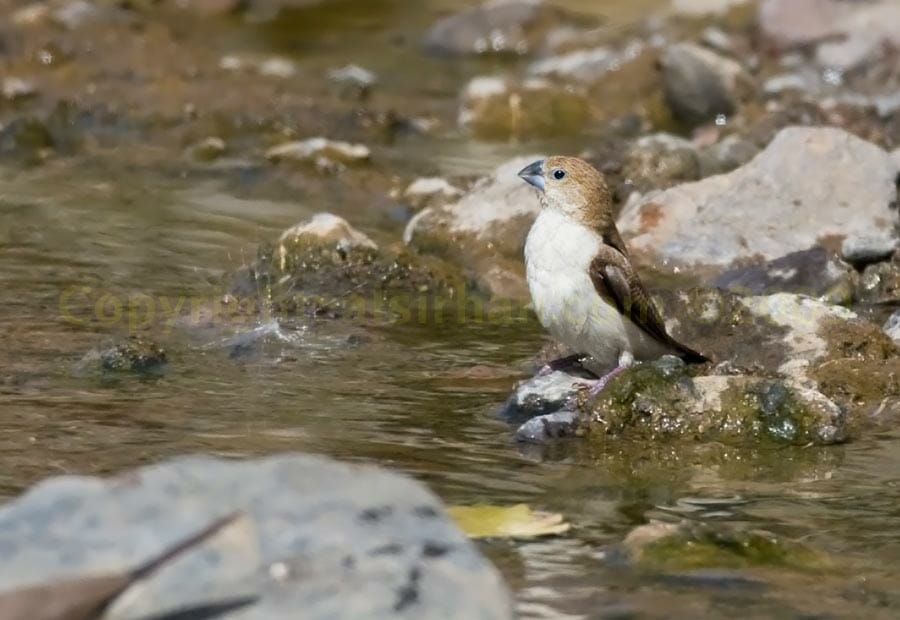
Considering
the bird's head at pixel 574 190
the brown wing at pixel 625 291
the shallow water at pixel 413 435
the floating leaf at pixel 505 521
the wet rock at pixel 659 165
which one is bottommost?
the floating leaf at pixel 505 521

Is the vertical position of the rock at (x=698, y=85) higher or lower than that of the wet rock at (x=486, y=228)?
higher

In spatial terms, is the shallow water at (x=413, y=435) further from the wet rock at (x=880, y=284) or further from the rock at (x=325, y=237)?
the wet rock at (x=880, y=284)

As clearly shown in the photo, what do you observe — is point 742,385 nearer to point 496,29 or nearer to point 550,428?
point 550,428

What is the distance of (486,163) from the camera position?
1459 centimetres

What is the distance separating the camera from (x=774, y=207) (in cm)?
1129

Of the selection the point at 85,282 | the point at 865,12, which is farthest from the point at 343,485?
the point at 865,12

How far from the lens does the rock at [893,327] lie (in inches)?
357

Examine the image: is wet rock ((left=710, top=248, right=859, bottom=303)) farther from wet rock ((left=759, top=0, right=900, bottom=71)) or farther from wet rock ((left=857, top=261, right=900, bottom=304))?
wet rock ((left=759, top=0, right=900, bottom=71))

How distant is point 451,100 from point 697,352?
9.07m

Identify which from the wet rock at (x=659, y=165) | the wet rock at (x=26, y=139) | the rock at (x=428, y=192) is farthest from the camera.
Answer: the wet rock at (x=26, y=139)

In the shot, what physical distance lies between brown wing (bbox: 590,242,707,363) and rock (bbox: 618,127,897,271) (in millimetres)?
2935

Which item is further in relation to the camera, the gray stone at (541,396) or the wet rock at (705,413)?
the gray stone at (541,396)

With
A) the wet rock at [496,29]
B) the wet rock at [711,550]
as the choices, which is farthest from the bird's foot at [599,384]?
the wet rock at [496,29]

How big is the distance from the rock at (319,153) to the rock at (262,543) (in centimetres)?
934
